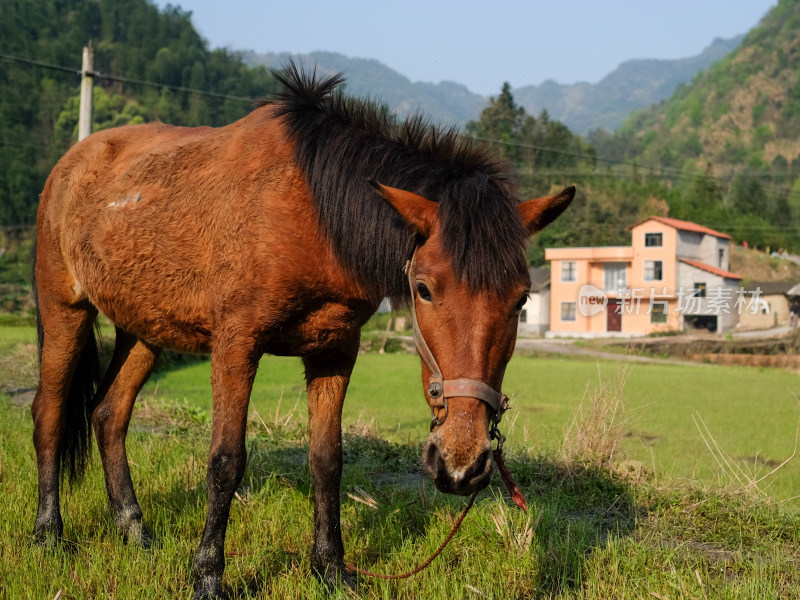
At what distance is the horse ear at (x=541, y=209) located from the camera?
298 cm

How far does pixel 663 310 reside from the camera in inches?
1642

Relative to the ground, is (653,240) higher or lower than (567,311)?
higher

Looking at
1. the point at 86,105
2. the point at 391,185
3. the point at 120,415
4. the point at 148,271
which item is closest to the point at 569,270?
the point at 86,105

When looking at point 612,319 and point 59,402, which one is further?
point 612,319

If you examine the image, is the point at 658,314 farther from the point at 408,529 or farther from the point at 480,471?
the point at 480,471

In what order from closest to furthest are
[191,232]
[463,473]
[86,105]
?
[463,473]
[191,232]
[86,105]

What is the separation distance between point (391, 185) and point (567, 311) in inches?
1805

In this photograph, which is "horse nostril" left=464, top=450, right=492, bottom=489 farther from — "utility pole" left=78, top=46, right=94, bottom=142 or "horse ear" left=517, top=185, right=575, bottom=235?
"utility pole" left=78, top=46, right=94, bottom=142

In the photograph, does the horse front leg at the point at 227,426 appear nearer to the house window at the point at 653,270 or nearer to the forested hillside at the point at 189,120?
the house window at the point at 653,270

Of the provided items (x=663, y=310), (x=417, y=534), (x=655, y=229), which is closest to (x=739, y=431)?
(x=417, y=534)

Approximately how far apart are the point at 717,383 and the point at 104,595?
77.7 feet

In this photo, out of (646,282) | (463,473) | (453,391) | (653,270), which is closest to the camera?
(463,473)

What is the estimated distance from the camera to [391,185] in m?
3.37

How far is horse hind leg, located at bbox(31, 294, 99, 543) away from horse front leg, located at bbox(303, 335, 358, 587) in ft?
5.73
